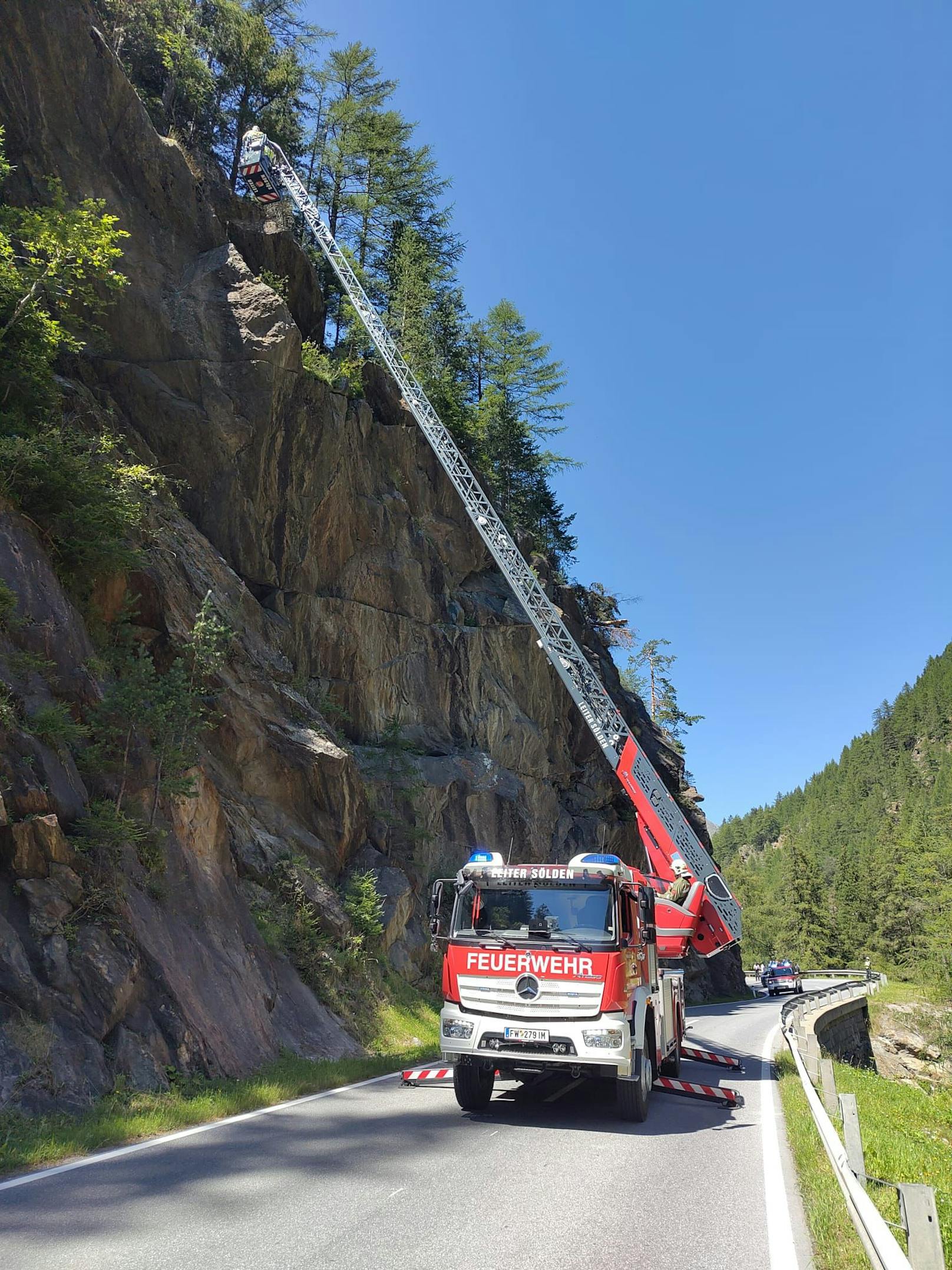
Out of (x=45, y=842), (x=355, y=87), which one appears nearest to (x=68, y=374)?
(x=45, y=842)

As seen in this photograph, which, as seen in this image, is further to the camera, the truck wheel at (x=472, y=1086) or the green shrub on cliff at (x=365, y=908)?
the green shrub on cliff at (x=365, y=908)

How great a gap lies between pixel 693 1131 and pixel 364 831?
1229cm

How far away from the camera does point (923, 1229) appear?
11.5 ft

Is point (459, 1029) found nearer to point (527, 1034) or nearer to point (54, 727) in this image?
point (527, 1034)

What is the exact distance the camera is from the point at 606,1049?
27.8ft

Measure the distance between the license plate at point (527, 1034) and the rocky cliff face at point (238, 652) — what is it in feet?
12.3

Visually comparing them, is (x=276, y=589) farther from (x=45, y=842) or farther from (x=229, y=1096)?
(x=229, y=1096)

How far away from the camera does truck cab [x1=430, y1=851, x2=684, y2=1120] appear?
340 inches

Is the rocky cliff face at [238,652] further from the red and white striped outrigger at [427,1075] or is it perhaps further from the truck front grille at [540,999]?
the truck front grille at [540,999]

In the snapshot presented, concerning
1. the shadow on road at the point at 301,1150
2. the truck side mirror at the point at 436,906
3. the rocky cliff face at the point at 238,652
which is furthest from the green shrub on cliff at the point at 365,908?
the truck side mirror at the point at 436,906

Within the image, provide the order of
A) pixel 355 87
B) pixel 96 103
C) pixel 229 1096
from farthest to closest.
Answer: pixel 355 87
pixel 96 103
pixel 229 1096

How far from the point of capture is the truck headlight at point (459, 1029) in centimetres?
895

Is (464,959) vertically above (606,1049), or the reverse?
(464,959)

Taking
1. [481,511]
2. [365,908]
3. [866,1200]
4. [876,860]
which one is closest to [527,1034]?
[866,1200]
